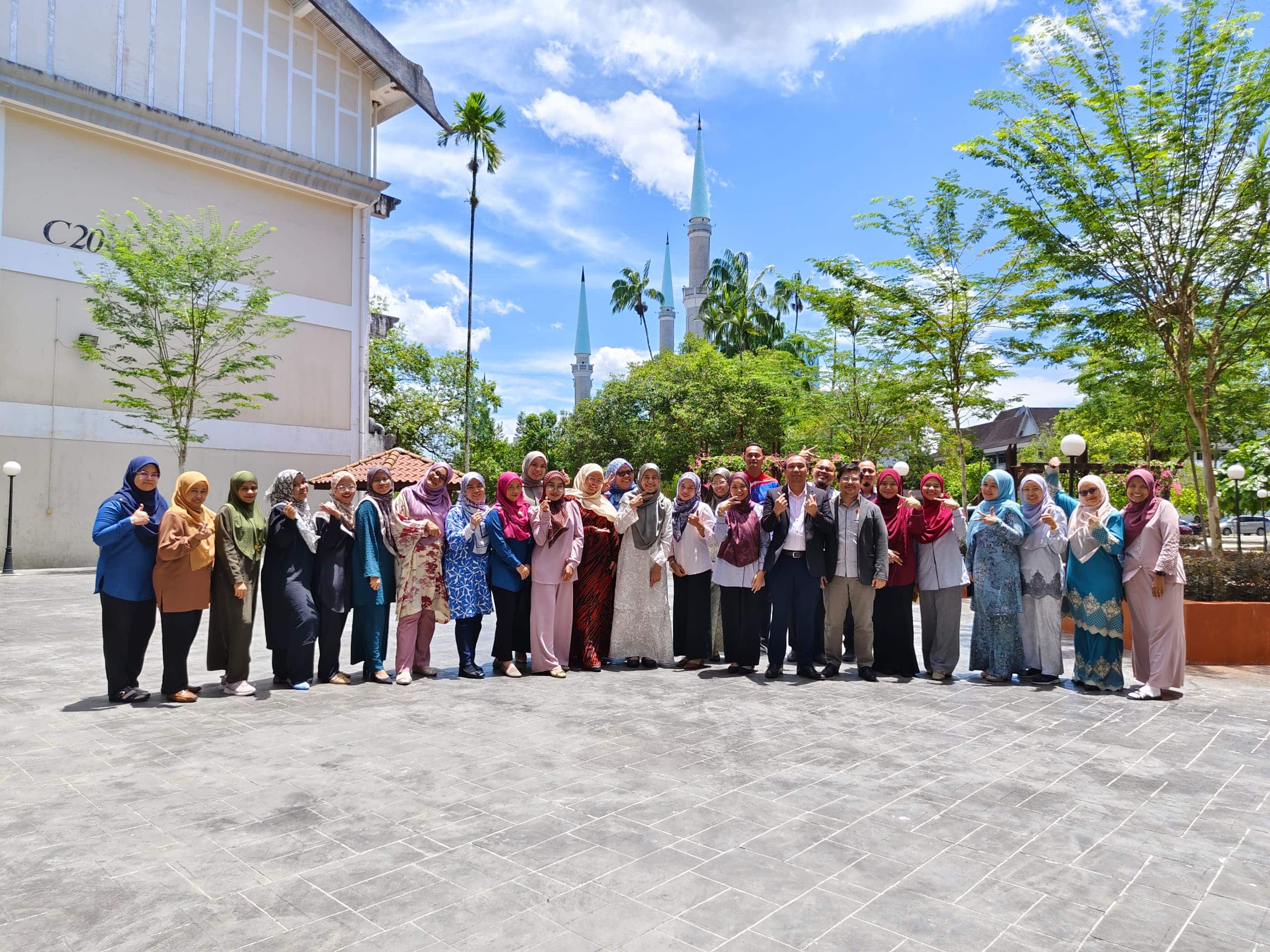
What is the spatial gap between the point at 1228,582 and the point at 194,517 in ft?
29.8

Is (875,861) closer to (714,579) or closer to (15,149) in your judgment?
(714,579)

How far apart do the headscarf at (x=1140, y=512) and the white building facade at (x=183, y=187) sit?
18.8m

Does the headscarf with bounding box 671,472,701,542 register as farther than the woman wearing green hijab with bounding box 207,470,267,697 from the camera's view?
Yes

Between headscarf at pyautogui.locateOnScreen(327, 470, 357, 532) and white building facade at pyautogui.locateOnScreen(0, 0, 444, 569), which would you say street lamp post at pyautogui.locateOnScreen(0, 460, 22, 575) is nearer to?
white building facade at pyautogui.locateOnScreen(0, 0, 444, 569)

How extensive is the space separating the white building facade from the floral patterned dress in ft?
49.2

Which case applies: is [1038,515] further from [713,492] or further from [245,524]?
[245,524]

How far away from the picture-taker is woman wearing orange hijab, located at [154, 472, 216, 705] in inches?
220

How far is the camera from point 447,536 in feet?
22.0

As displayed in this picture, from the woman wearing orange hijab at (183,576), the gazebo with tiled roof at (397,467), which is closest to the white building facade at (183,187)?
the gazebo with tiled roof at (397,467)

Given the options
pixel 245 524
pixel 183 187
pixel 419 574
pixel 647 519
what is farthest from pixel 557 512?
pixel 183 187

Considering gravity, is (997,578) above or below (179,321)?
below

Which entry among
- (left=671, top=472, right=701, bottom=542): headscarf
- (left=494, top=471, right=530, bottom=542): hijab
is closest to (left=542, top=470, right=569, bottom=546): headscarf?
(left=494, top=471, right=530, bottom=542): hijab

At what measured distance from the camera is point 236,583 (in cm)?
580

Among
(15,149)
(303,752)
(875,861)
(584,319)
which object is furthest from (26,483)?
(584,319)
